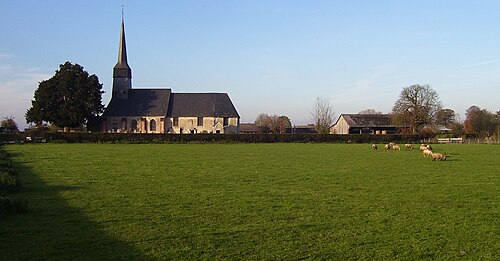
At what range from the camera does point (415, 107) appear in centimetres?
7869

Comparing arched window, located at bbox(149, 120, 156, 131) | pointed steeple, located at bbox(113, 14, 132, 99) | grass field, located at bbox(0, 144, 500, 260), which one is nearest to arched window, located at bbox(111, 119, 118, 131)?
pointed steeple, located at bbox(113, 14, 132, 99)

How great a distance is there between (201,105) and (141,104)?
410 inches

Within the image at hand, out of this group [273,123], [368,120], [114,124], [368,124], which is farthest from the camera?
[273,123]

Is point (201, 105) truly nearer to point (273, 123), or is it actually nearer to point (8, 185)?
point (273, 123)

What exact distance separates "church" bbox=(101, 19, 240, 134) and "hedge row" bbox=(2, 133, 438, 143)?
81.4 ft

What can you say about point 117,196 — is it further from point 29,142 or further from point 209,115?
point 209,115

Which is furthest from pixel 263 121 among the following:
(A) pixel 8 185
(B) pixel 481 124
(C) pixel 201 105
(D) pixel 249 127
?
(A) pixel 8 185

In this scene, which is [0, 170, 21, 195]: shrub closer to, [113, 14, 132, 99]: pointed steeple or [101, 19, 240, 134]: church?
[101, 19, 240, 134]: church

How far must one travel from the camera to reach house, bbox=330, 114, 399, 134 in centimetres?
8712

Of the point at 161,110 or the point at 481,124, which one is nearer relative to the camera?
the point at 481,124

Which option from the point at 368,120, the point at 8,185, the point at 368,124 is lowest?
the point at 8,185

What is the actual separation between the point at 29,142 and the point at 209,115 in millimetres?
35772

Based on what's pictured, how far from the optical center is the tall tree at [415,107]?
78.2 m

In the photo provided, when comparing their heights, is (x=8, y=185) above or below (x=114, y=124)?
below
